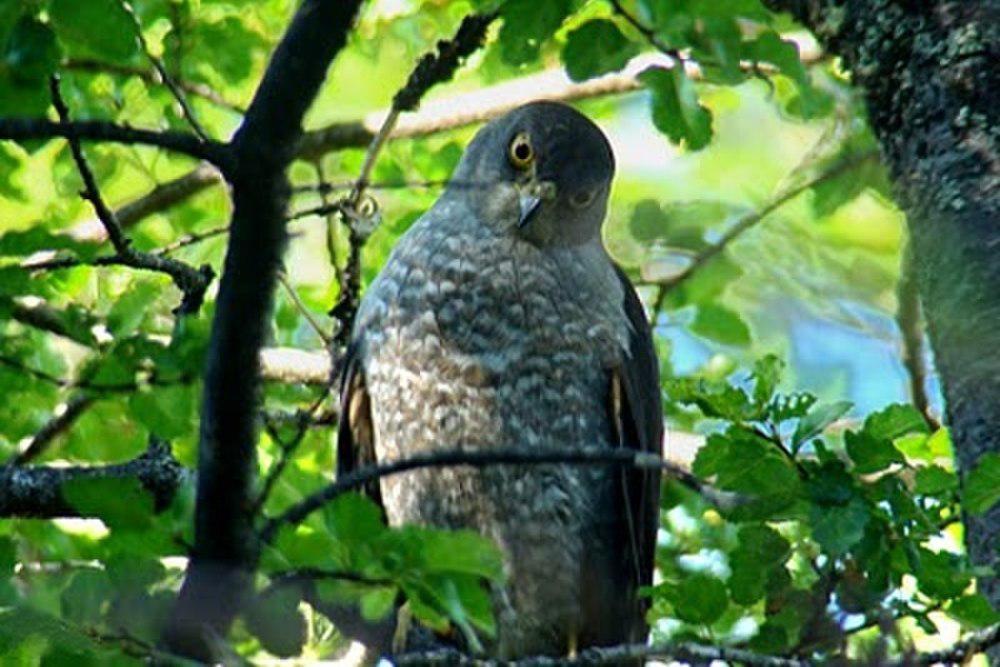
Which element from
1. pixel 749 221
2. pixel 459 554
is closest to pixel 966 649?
pixel 459 554

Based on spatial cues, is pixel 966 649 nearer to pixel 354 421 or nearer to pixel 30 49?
pixel 30 49

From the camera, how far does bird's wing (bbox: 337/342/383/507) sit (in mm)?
4840

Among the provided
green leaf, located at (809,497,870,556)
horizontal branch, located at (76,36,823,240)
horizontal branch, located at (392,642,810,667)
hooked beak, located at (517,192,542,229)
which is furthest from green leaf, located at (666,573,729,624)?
horizontal branch, located at (76,36,823,240)

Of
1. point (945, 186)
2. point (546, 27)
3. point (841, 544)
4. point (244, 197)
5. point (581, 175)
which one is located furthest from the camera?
point (581, 175)

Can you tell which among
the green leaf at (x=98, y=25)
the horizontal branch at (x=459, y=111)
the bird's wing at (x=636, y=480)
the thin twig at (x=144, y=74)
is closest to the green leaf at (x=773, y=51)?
the bird's wing at (x=636, y=480)

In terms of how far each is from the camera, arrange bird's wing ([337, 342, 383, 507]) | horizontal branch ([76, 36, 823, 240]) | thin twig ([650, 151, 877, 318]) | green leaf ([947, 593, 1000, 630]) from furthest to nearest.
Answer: horizontal branch ([76, 36, 823, 240])
thin twig ([650, 151, 877, 318])
bird's wing ([337, 342, 383, 507])
green leaf ([947, 593, 1000, 630])

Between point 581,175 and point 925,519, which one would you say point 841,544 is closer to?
point 925,519

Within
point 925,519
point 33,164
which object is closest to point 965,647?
point 925,519

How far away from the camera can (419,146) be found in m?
6.35

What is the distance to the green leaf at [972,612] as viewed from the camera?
3.12 metres

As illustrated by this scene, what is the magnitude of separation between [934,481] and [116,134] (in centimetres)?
164

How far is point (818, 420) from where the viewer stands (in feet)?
10.6

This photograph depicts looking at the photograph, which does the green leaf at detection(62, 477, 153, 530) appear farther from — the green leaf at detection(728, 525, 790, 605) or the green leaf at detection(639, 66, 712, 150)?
the green leaf at detection(639, 66, 712, 150)

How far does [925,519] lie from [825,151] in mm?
3009
